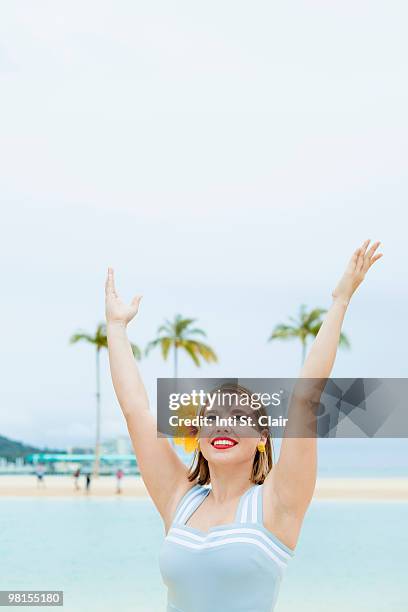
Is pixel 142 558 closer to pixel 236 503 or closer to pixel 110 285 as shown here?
pixel 110 285

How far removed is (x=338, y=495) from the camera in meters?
35.0

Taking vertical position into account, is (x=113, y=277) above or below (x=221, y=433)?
above

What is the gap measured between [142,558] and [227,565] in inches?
602

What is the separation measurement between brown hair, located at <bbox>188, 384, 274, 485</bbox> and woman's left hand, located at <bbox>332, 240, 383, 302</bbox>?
34 cm

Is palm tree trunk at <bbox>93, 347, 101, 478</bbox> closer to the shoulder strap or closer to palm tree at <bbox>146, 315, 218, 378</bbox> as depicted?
palm tree at <bbox>146, 315, 218, 378</bbox>

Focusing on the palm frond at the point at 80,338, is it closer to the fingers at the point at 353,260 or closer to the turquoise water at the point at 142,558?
the turquoise water at the point at 142,558

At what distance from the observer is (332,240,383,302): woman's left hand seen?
92.0 inches

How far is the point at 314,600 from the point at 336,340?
1071cm

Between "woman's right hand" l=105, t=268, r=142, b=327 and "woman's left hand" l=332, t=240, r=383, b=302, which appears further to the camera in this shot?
"woman's right hand" l=105, t=268, r=142, b=327

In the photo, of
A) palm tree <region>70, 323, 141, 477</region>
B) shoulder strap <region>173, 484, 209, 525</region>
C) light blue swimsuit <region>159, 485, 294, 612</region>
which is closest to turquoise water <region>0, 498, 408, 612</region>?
shoulder strap <region>173, 484, 209, 525</region>

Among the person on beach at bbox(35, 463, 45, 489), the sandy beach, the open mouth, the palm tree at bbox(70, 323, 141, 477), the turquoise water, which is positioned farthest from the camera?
the palm tree at bbox(70, 323, 141, 477)

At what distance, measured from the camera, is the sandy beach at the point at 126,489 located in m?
33.9

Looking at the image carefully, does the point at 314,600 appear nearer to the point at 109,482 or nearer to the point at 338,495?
the point at 338,495

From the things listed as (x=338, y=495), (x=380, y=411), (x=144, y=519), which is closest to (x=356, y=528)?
(x=144, y=519)
